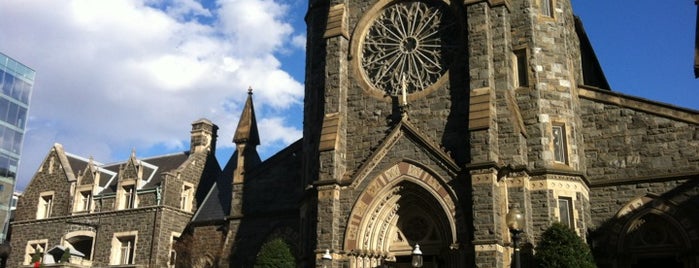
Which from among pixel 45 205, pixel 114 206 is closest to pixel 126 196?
pixel 114 206

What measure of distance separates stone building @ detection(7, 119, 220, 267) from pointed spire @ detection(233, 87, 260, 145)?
6.95 metres

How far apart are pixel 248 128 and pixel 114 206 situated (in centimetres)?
1103

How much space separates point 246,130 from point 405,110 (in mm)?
11851

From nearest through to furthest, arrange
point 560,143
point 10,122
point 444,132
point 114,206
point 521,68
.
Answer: point 560,143 → point 444,132 → point 521,68 → point 114,206 → point 10,122

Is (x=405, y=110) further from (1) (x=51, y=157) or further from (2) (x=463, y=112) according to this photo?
(1) (x=51, y=157)

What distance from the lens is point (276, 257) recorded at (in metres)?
26.6

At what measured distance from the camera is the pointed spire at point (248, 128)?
115ft

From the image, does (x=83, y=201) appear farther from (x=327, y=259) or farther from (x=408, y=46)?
(x=327, y=259)

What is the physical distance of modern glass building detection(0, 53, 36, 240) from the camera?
5736cm

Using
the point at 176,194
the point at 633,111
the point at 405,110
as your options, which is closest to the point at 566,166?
the point at 633,111

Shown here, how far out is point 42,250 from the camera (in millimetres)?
42844

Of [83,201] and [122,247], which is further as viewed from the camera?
[83,201]

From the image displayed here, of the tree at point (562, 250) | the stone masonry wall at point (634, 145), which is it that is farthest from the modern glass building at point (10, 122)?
the tree at point (562, 250)

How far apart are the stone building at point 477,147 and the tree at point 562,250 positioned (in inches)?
44.0
